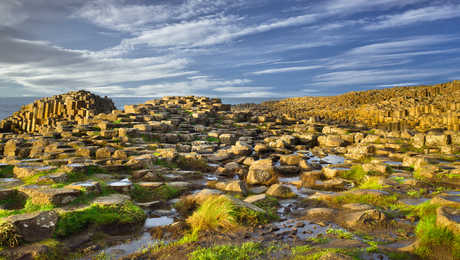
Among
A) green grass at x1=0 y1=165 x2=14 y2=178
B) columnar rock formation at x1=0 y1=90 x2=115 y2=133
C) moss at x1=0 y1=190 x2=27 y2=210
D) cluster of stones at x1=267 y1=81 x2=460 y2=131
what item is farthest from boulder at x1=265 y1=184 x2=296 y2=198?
columnar rock formation at x1=0 y1=90 x2=115 y2=133

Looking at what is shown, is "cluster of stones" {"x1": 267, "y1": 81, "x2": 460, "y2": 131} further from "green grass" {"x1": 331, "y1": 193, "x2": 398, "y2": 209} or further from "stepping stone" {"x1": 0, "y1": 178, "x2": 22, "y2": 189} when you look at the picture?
"stepping stone" {"x1": 0, "y1": 178, "x2": 22, "y2": 189}

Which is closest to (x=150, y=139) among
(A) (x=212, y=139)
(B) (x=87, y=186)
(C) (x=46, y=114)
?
(A) (x=212, y=139)

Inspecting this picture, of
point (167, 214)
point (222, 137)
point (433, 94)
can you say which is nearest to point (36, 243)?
point (167, 214)

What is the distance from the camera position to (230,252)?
5.09 meters

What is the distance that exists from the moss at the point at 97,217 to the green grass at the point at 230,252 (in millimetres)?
2597

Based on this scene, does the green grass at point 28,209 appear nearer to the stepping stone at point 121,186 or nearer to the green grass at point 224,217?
the stepping stone at point 121,186

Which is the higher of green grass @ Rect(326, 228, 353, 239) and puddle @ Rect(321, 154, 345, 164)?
puddle @ Rect(321, 154, 345, 164)

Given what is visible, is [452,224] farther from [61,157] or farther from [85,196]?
[61,157]

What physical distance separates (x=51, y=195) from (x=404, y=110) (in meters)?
30.8

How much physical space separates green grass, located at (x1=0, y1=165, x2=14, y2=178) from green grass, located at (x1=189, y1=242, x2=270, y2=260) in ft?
28.1

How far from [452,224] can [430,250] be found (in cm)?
64

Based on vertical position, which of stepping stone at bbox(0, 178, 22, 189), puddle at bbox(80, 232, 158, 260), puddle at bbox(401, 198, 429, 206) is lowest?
puddle at bbox(80, 232, 158, 260)

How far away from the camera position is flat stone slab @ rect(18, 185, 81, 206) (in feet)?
23.3

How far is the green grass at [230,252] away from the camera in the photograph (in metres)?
4.90
